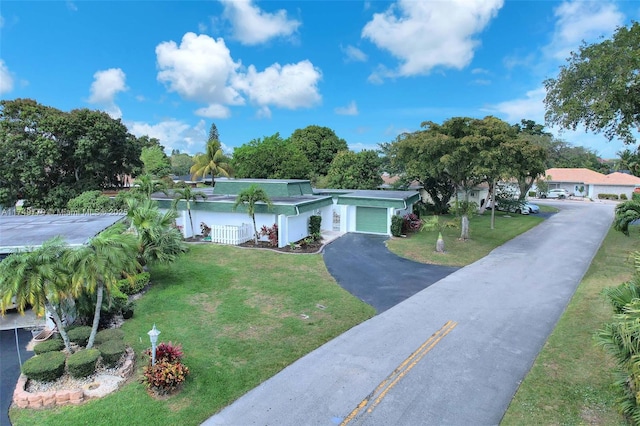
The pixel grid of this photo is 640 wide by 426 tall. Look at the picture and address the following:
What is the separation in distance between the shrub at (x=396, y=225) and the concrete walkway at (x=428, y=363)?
27.2 ft

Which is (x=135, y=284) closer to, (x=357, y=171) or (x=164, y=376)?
(x=164, y=376)

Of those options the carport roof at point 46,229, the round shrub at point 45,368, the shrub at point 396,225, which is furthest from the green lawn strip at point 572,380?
the shrub at point 396,225

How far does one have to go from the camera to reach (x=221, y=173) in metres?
44.3

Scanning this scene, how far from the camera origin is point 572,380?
7.39 m

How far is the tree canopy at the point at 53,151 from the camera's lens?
1102 inches

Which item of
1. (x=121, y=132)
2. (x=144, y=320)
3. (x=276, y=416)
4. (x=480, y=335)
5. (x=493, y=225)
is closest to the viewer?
(x=276, y=416)

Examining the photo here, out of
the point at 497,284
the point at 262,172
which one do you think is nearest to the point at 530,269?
the point at 497,284

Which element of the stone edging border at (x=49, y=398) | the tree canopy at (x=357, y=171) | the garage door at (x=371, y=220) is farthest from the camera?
the tree canopy at (x=357, y=171)

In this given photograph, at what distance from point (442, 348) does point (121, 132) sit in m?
32.5

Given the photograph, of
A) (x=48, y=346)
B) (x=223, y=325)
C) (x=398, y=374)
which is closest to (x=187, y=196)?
(x=223, y=325)

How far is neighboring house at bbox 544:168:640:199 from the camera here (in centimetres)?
5047

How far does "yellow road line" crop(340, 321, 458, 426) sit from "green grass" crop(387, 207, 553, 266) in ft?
25.5

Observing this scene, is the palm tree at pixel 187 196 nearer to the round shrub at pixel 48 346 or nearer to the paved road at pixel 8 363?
the paved road at pixel 8 363

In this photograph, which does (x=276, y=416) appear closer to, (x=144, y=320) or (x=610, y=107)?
(x=144, y=320)
